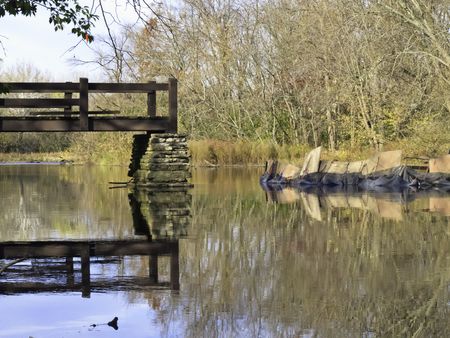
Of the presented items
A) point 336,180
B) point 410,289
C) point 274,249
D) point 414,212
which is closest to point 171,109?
point 336,180

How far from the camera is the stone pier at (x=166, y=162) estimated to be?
1045 inches

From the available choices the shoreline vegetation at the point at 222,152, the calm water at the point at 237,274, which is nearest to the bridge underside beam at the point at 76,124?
the calm water at the point at 237,274

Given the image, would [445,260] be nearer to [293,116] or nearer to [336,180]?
[336,180]

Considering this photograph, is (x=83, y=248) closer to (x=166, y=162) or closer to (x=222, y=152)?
(x=166, y=162)

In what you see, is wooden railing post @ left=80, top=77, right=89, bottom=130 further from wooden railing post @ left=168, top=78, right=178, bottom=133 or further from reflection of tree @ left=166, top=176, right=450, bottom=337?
reflection of tree @ left=166, top=176, right=450, bottom=337

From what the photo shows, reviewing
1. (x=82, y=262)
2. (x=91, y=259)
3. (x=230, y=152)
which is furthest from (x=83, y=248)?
(x=230, y=152)

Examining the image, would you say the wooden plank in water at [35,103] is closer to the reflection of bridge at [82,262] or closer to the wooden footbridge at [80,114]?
the wooden footbridge at [80,114]

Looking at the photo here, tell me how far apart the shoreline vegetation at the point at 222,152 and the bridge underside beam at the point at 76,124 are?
8.93 m

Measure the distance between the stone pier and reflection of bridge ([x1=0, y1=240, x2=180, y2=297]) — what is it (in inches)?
509

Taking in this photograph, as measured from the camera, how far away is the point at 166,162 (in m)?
26.8

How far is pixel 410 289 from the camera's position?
29.7 feet

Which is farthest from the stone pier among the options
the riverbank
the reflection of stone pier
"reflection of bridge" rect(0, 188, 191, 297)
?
the riverbank

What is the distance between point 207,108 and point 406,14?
19.6 meters

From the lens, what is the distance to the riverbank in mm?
38731
